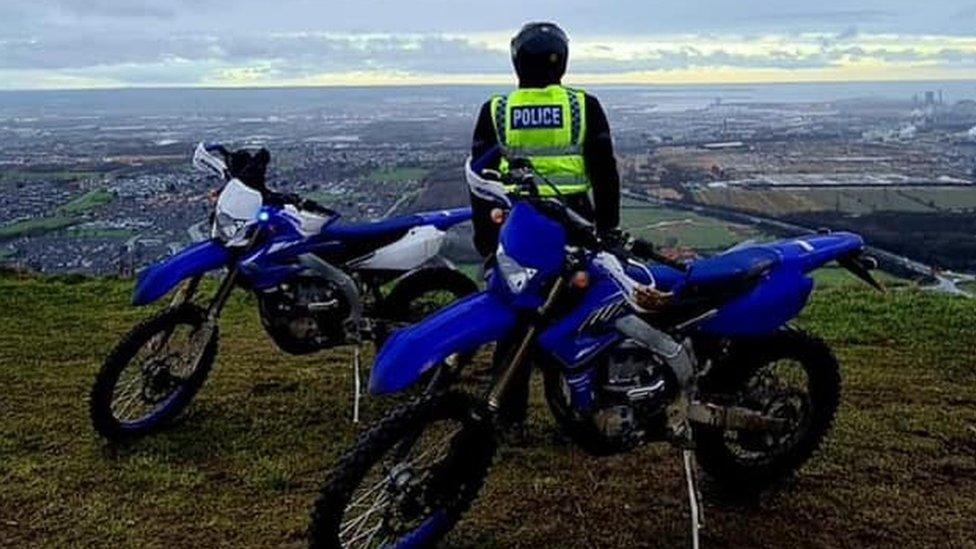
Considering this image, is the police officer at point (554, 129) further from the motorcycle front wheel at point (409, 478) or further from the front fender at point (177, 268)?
the front fender at point (177, 268)

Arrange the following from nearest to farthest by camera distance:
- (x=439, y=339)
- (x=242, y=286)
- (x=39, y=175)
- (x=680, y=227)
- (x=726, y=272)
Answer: (x=439, y=339) → (x=726, y=272) → (x=242, y=286) → (x=680, y=227) → (x=39, y=175)

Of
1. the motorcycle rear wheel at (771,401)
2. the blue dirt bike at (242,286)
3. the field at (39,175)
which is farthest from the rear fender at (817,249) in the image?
the field at (39,175)

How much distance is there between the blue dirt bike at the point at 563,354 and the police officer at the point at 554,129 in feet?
2.57

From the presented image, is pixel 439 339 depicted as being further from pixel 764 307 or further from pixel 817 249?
pixel 817 249

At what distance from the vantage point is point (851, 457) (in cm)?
492

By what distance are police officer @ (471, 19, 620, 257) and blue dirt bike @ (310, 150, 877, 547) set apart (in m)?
0.78

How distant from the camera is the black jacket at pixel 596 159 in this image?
4.79 metres

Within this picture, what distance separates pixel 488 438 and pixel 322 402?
2.38m

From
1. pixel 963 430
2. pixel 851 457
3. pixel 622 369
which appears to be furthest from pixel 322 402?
pixel 963 430

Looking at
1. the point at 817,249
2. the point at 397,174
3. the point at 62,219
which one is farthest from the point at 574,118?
the point at 62,219

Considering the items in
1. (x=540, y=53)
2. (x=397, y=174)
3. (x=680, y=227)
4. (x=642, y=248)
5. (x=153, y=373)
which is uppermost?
(x=540, y=53)

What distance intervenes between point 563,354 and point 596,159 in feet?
4.50

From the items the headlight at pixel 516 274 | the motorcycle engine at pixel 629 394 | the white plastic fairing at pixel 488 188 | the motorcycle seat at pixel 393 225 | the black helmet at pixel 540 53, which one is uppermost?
Result: the black helmet at pixel 540 53

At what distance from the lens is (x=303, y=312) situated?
5.45 metres
